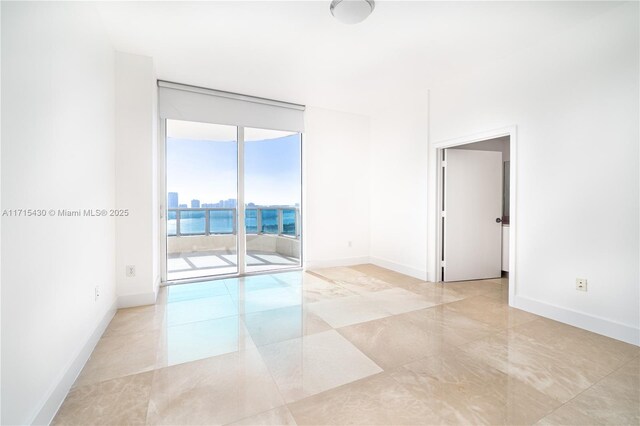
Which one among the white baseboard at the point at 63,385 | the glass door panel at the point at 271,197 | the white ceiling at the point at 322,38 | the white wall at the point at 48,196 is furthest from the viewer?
the glass door panel at the point at 271,197

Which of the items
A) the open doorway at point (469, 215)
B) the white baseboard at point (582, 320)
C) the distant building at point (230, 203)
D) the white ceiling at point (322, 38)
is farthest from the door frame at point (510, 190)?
the distant building at point (230, 203)

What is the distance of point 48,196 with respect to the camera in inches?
63.9

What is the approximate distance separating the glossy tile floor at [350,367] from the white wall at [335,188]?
1.87 metres

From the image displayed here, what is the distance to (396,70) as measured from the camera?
357 centimetres

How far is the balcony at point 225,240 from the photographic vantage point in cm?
446

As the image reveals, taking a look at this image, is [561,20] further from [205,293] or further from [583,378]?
[205,293]

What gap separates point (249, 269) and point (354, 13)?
12.6 ft

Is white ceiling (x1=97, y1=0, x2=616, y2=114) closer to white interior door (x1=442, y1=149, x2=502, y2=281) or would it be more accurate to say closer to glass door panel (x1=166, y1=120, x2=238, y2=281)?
glass door panel (x1=166, y1=120, x2=238, y2=281)

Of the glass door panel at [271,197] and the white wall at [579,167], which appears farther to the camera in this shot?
the glass door panel at [271,197]

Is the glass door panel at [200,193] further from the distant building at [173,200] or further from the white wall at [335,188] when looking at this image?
the white wall at [335,188]

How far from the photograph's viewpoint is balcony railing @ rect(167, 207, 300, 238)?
4.41 metres

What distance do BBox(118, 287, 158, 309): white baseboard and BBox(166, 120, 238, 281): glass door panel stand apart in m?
0.96

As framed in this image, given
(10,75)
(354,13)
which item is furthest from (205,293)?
(354,13)

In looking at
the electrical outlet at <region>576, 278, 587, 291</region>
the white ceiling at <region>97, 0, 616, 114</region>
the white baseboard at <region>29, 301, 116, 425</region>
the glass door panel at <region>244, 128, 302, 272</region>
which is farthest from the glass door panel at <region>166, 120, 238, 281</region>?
the electrical outlet at <region>576, 278, 587, 291</region>
